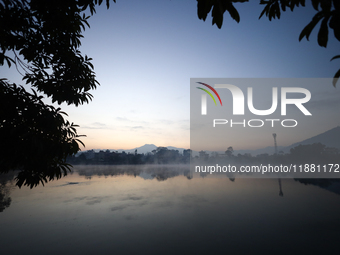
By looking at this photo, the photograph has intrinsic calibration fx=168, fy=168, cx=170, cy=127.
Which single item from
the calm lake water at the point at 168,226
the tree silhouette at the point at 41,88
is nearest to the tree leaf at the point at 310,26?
the tree silhouette at the point at 41,88

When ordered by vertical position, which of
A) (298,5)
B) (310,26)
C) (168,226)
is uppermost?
(298,5)

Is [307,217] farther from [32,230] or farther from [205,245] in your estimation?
[32,230]

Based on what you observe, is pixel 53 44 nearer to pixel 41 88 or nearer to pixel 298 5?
pixel 41 88

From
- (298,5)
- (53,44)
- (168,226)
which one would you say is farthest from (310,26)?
(168,226)

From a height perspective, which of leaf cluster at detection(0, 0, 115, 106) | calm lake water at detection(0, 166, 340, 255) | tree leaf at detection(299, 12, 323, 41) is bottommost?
calm lake water at detection(0, 166, 340, 255)

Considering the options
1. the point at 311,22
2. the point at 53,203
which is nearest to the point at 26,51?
the point at 311,22

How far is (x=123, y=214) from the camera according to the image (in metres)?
11.6

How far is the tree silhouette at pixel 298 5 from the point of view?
1.37 m

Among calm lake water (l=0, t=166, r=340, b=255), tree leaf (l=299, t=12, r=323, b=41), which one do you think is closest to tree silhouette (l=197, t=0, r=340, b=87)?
tree leaf (l=299, t=12, r=323, b=41)

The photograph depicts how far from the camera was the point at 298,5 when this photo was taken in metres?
1.85

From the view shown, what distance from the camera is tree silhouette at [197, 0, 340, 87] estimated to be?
1.37 metres

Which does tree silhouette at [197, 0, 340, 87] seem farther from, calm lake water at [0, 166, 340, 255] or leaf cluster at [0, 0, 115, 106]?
calm lake water at [0, 166, 340, 255]

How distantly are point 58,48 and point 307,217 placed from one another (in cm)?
1637

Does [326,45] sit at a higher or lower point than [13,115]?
higher
